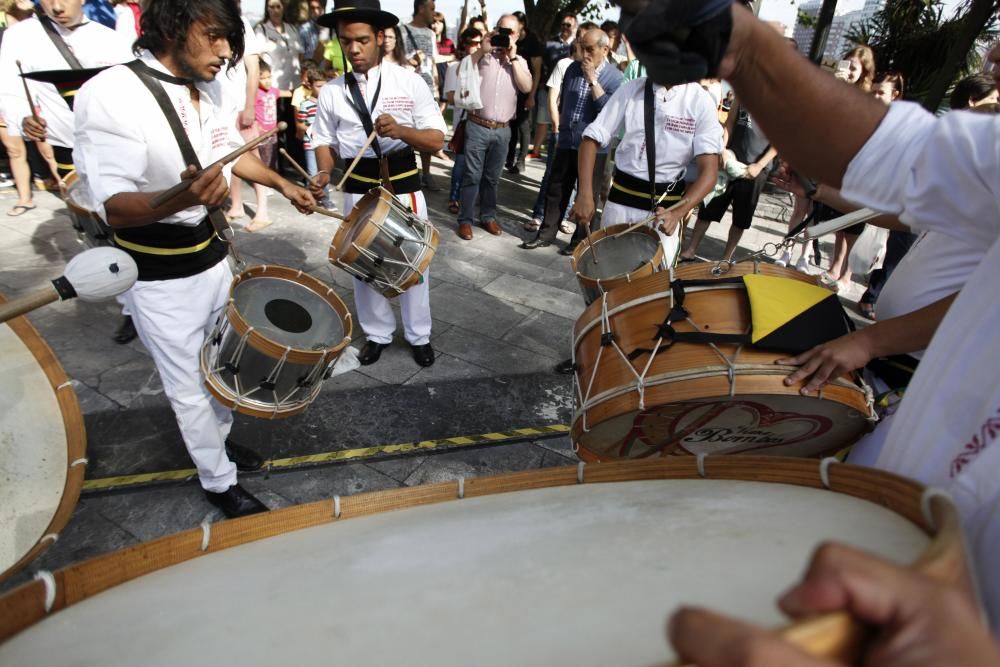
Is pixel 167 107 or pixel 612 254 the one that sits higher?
pixel 167 107

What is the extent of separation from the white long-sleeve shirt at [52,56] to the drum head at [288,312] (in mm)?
2768

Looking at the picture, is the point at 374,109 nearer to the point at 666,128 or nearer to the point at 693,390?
the point at 666,128

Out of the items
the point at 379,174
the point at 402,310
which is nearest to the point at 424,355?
the point at 402,310

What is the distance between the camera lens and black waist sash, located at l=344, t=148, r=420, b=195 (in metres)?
3.62

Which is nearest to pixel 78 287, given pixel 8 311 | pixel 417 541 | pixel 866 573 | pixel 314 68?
pixel 8 311

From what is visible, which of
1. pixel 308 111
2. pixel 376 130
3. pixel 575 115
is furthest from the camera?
pixel 308 111

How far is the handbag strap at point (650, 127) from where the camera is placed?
3395mm

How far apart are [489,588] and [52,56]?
5010mm

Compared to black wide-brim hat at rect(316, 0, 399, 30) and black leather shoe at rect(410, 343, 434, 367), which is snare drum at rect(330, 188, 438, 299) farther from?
black wide-brim hat at rect(316, 0, 399, 30)

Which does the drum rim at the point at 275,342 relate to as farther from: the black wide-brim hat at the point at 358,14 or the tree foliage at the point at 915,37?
the tree foliage at the point at 915,37

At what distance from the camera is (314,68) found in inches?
272

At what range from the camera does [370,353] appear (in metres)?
3.88

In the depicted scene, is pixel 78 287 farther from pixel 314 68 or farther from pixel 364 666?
pixel 314 68

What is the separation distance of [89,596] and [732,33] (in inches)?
56.1
